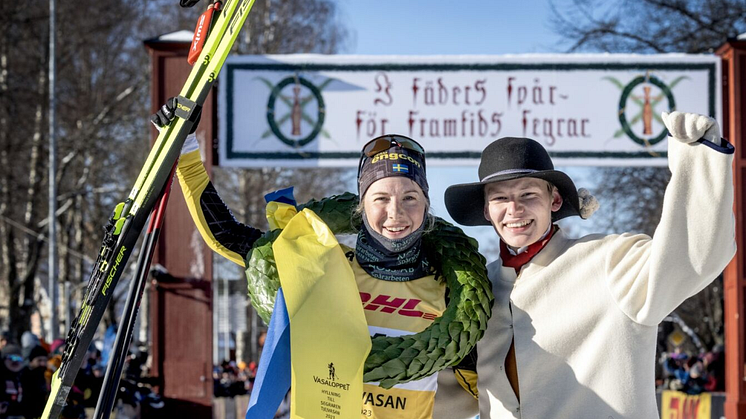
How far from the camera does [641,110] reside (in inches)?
318

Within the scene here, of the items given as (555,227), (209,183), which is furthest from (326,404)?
(209,183)

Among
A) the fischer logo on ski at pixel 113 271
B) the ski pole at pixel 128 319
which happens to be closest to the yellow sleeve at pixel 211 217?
the ski pole at pixel 128 319

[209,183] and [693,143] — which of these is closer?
[693,143]

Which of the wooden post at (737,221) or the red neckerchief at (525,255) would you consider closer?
the red neckerchief at (525,255)

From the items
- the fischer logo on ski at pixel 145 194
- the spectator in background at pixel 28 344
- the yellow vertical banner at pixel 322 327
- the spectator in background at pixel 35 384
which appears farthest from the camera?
the spectator in background at pixel 28 344

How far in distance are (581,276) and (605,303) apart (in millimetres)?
131

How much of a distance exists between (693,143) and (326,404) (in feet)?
4.35

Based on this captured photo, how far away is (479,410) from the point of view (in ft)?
10.5

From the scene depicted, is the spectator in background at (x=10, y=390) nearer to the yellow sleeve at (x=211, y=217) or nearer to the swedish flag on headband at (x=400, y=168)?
the yellow sleeve at (x=211, y=217)

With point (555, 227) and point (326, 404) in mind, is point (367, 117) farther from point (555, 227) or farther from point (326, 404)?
point (326, 404)

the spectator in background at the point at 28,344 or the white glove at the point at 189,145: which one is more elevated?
the white glove at the point at 189,145

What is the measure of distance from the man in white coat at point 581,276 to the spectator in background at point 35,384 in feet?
20.5

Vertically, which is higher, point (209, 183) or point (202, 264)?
point (209, 183)

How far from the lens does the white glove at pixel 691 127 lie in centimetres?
236
